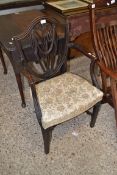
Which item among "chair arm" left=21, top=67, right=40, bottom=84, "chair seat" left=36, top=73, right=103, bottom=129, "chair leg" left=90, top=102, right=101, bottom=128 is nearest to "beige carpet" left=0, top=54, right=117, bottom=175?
"chair leg" left=90, top=102, right=101, bottom=128

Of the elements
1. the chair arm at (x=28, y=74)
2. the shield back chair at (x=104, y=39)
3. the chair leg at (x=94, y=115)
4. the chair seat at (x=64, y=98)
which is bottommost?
the chair leg at (x=94, y=115)

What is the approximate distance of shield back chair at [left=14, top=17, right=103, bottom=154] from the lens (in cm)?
150

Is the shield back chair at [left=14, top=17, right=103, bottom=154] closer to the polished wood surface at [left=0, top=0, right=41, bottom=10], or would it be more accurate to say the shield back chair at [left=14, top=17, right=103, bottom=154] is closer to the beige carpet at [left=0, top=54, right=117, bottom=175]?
the beige carpet at [left=0, top=54, right=117, bottom=175]

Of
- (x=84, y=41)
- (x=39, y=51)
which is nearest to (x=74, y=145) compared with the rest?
(x=39, y=51)

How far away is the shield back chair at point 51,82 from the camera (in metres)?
1.50

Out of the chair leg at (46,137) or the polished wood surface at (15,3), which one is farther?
the polished wood surface at (15,3)

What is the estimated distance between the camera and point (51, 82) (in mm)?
1725

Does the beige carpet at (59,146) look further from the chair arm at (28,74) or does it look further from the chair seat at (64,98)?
the chair arm at (28,74)

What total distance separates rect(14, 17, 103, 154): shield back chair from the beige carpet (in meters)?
0.13

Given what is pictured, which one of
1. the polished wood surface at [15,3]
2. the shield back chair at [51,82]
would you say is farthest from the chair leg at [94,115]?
the polished wood surface at [15,3]

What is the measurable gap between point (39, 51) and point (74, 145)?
777mm

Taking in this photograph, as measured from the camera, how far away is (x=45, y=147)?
1.65 meters

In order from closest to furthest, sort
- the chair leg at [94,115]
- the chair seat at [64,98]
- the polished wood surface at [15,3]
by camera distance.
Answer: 1. the chair seat at [64,98]
2. the chair leg at [94,115]
3. the polished wood surface at [15,3]

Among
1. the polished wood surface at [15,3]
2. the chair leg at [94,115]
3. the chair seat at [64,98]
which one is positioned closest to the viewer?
the chair seat at [64,98]
